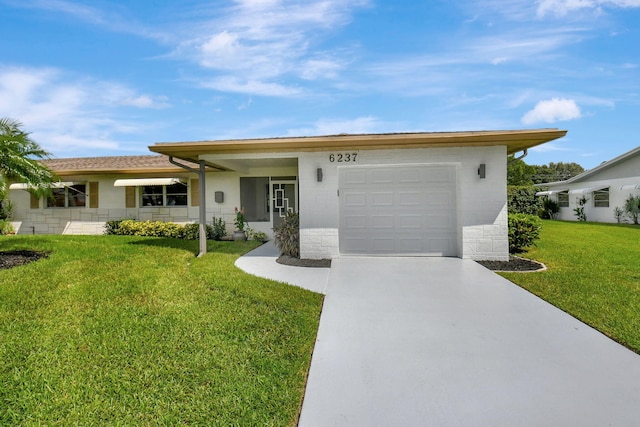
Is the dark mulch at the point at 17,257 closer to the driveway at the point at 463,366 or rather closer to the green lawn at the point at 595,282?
the driveway at the point at 463,366

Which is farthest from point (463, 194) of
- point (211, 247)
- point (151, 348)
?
point (211, 247)

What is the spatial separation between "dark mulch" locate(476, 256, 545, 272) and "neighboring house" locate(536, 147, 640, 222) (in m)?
16.0

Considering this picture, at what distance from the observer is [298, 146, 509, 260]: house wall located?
26.6ft

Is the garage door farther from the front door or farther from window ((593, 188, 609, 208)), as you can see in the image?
window ((593, 188, 609, 208))

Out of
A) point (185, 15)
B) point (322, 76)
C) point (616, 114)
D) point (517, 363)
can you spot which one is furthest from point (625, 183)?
point (185, 15)

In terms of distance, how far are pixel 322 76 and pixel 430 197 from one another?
572cm

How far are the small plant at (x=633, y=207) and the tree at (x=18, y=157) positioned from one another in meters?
26.4

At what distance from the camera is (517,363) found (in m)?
3.33

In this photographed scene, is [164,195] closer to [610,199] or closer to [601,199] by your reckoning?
[610,199]

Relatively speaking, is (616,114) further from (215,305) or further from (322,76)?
(215,305)

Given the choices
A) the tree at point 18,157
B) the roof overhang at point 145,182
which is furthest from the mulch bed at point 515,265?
the roof overhang at point 145,182

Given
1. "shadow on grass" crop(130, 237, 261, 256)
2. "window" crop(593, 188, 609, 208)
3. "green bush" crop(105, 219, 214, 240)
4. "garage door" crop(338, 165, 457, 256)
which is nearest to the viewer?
"garage door" crop(338, 165, 457, 256)

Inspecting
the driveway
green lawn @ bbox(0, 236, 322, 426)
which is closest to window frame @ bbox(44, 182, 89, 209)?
green lawn @ bbox(0, 236, 322, 426)

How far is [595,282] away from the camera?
636cm
